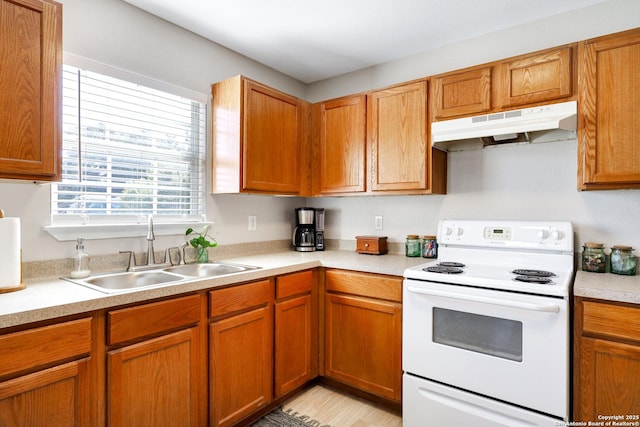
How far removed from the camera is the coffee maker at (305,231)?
2967mm

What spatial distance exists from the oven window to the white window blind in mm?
1689

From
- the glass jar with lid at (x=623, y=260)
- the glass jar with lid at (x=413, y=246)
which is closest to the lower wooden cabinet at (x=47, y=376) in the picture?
the glass jar with lid at (x=413, y=246)

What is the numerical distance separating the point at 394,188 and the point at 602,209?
119cm

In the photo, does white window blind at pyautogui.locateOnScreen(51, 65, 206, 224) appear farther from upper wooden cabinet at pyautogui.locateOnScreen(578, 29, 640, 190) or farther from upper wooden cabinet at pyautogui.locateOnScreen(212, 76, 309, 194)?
upper wooden cabinet at pyautogui.locateOnScreen(578, 29, 640, 190)

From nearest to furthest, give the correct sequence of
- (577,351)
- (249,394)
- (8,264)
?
1. (8,264)
2. (577,351)
3. (249,394)

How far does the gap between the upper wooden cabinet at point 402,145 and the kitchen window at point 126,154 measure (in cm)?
121

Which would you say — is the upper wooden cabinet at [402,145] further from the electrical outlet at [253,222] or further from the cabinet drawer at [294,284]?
the electrical outlet at [253,222]

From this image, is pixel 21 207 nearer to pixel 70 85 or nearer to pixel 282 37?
pixel 70 85

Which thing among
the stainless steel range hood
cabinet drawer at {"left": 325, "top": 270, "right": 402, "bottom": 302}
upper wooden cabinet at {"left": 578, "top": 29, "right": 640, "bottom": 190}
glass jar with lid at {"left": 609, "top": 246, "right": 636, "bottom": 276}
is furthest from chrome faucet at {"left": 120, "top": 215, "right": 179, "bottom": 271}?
glass jar with lid at {"left": 609, "top": 246, "right": 636, "bottom": 276}

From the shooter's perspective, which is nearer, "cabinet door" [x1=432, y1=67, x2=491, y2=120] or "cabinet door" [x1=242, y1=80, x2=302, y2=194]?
"cabinet door" [x1=432, y1=67, x2=491, y2=120]

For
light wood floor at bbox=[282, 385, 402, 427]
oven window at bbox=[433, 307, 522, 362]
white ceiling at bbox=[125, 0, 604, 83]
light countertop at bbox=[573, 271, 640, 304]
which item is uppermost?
white ceiling at bbox=[125, 0, 604, 83]

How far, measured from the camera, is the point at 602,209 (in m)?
2.05

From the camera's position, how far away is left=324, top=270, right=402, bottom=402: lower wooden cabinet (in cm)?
214

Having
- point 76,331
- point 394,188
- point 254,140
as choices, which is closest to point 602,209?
point 394,188
